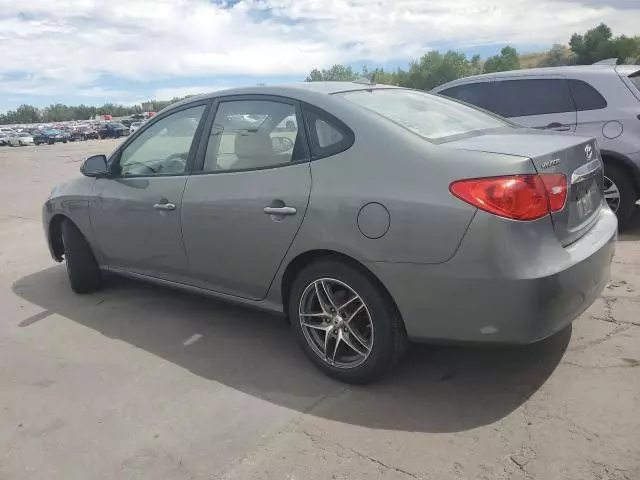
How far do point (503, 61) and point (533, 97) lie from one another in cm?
11421

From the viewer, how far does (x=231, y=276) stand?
3.63 m

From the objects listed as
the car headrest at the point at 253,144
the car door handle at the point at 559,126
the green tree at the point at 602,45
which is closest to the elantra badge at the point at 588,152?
the car headrest at the point at 253,144

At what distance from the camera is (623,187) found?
576cm

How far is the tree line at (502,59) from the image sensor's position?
274 ft

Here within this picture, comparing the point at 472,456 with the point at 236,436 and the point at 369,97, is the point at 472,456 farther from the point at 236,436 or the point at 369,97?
the point at 369,97

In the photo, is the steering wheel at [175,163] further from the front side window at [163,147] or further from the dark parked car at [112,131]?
the dark parked car at [112,131]

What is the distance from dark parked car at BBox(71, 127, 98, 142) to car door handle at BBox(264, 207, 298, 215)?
63.7m

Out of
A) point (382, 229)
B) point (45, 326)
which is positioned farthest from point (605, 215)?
point (45, 326)

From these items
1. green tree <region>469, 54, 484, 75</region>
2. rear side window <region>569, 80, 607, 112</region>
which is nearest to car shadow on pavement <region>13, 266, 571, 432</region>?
rear side window <region>569, 80, 607, 112</region>

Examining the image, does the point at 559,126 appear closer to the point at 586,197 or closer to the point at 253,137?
the point at 586,197

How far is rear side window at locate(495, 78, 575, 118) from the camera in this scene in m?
6.23

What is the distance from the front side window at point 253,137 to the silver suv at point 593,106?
390cm

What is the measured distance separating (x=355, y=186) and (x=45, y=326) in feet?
9.46

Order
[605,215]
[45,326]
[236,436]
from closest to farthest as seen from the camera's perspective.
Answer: [236,436], [605,215], [45,326]
